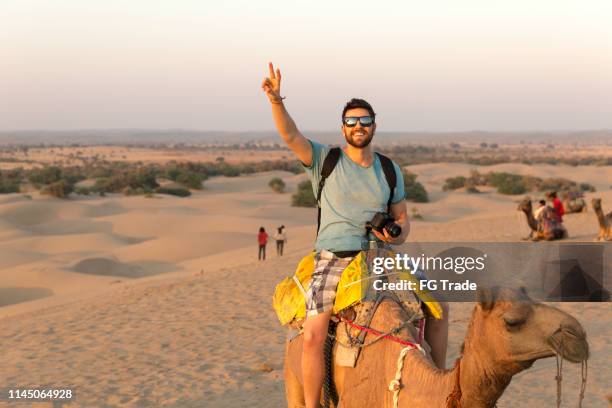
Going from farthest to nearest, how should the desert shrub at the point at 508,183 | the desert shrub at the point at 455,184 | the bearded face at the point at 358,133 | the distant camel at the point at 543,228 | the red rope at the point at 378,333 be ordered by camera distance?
the desert shrub at the point at 455,184
the desert shrub at the point at 508,183
the distant camel at the point at 543,228
the bearded face at the point at 358,133
the red rope at the point at 378,333

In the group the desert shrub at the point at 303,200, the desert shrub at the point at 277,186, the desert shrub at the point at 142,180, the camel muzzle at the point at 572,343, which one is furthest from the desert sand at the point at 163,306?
the desert shrub at the point at 277,186

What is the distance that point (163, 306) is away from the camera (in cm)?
1522

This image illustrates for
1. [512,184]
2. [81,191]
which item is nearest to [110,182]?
[81,191]

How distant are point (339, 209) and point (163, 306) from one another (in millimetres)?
11020

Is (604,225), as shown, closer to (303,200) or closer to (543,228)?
(543,228)

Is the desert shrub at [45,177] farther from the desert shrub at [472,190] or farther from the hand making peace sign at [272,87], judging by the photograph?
the hand making peace sign at [272,87]

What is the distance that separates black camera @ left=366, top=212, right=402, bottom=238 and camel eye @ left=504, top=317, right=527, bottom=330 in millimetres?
1499

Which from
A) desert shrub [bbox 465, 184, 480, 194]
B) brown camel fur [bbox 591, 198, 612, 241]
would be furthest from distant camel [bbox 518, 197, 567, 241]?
desert shrub [bbox 465, 184, 480, 194]

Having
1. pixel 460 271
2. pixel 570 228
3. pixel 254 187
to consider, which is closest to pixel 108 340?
pixel 460 271

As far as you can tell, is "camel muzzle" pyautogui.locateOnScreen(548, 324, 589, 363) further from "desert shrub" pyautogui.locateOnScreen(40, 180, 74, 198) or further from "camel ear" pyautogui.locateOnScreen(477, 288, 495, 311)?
"desert shrub" pyautogui.locateOnScreen(40, 180, 74, 198)

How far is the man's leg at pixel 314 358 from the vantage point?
4672 millimetres

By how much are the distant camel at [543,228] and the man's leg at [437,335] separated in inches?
684

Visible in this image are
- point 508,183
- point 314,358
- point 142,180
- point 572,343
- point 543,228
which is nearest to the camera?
point 572,343

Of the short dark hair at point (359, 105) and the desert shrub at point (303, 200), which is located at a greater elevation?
the short dark hair at point (359, 105)
